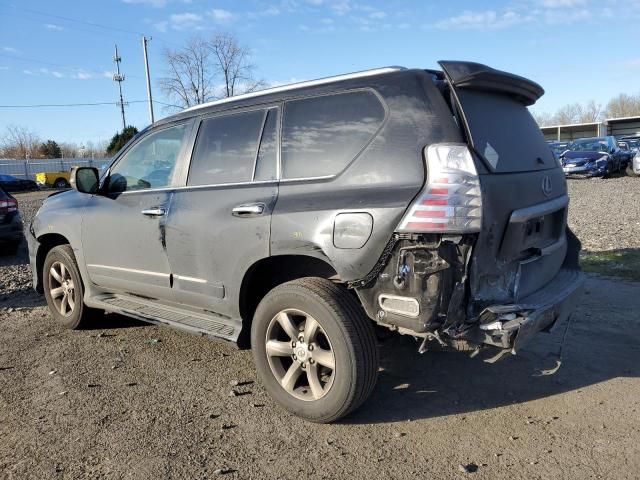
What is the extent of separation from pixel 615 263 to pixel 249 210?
5620 millimetres

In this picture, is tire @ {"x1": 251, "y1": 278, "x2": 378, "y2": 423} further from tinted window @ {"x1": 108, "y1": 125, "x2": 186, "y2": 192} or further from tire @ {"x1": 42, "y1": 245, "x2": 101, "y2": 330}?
tire @ {"x1": 42, "y1": 245, "x2": 101, "y2": 330}

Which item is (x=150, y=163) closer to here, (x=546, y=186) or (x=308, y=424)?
(x=308, y=424)

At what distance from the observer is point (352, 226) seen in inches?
121

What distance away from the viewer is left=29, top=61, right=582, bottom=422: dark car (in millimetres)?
2906

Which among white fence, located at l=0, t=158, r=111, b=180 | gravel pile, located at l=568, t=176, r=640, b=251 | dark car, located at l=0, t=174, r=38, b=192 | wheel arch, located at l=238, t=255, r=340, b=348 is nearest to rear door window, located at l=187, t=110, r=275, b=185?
wheel arch, located at l=238, t=255, r=340, b=348

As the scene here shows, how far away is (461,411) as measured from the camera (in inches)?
138

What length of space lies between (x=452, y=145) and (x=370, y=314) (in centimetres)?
107

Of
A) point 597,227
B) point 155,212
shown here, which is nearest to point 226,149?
point 155,212

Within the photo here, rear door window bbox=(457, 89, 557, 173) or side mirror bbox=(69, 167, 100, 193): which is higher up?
rear door window bbox=(457, 89, 557, 173)

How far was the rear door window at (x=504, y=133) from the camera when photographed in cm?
311

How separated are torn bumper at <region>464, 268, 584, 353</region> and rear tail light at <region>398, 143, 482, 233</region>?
0.51 meters

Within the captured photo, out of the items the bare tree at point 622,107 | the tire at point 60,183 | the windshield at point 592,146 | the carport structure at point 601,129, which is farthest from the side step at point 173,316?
the bare tree at point 622,107

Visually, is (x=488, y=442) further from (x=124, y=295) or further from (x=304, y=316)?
(x=124, y=295)

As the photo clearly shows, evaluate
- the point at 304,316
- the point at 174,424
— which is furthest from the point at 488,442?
the point at 174,424
